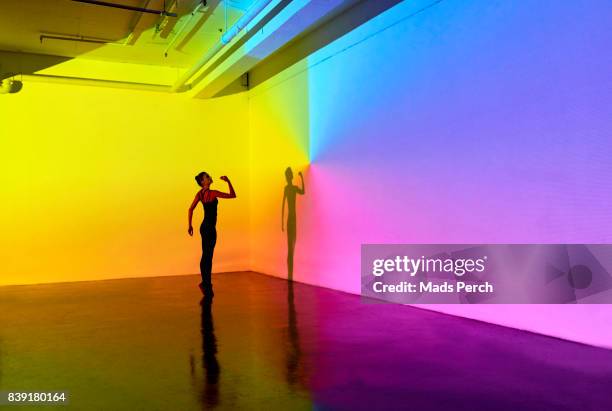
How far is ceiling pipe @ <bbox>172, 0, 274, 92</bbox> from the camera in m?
5.45

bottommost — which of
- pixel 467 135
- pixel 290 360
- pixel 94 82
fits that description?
pixel 290 360

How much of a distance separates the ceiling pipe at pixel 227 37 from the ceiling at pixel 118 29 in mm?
330

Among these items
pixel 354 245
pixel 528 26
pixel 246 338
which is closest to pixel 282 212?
pixel 354 245

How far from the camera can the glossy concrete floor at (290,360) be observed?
262 cm

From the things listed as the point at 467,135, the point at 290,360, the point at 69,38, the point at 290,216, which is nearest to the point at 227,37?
the point at 69,38

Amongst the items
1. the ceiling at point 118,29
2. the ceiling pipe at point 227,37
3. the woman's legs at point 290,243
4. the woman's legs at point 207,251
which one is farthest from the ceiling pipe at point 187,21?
the woman's legs at point 290,243

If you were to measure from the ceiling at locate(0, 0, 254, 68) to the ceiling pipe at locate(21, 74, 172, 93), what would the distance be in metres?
0.36

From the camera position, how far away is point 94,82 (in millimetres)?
7949

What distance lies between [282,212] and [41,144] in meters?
3.50

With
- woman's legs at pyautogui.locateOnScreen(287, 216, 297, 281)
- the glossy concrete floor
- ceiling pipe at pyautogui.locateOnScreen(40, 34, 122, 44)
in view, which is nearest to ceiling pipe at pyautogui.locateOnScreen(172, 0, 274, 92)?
ceiling pipe at pyautogui.locateOnScreen(40, 34, 122, 44)

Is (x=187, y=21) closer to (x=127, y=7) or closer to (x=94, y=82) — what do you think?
(x=127, y=7)

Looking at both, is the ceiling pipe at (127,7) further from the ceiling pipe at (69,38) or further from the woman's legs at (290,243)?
the woman's legs at (290,243)

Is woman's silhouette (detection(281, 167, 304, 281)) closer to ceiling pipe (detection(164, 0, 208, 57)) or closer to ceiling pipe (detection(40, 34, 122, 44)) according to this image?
ceiling pipe (detection(164, 0, 208, 57))

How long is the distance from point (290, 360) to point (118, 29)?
5281 millimetres
